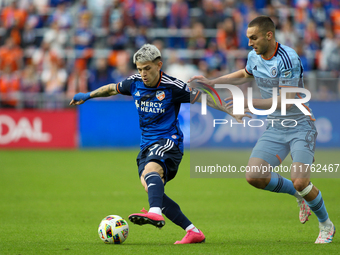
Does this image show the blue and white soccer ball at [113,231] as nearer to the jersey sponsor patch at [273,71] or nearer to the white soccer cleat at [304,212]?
the white soccer cleat at [304,212]

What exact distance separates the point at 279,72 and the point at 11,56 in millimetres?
13853

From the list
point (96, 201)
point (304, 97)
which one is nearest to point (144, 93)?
point (304, 97)

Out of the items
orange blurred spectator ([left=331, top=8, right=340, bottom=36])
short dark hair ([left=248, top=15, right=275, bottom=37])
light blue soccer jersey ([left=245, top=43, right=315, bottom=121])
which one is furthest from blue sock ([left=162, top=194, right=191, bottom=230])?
orange blurred spectator ([left=331, top=8, right=340, bottom=36])

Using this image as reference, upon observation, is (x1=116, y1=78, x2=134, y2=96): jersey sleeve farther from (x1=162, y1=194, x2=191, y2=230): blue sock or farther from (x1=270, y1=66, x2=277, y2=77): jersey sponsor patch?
(x1=270, y1=66, x2=277, y2=77): jersey sponsor patch

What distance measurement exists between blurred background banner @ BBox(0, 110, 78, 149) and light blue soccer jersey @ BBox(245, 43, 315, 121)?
11.2 m

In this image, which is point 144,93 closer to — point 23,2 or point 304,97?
point 304,97

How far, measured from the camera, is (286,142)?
223 inches

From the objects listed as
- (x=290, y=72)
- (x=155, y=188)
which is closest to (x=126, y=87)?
(x=155, y=188)

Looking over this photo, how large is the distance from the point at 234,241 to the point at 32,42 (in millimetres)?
14721

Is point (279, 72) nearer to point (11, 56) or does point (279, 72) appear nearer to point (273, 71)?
point (273, 71)

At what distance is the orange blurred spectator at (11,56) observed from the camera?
688 inches

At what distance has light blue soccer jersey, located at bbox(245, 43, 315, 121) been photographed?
17.8 ft

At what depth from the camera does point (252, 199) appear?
8992 mm

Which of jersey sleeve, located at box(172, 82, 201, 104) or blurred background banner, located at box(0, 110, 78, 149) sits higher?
jersey sleeve, located at box(172, 82, 201, 104)
